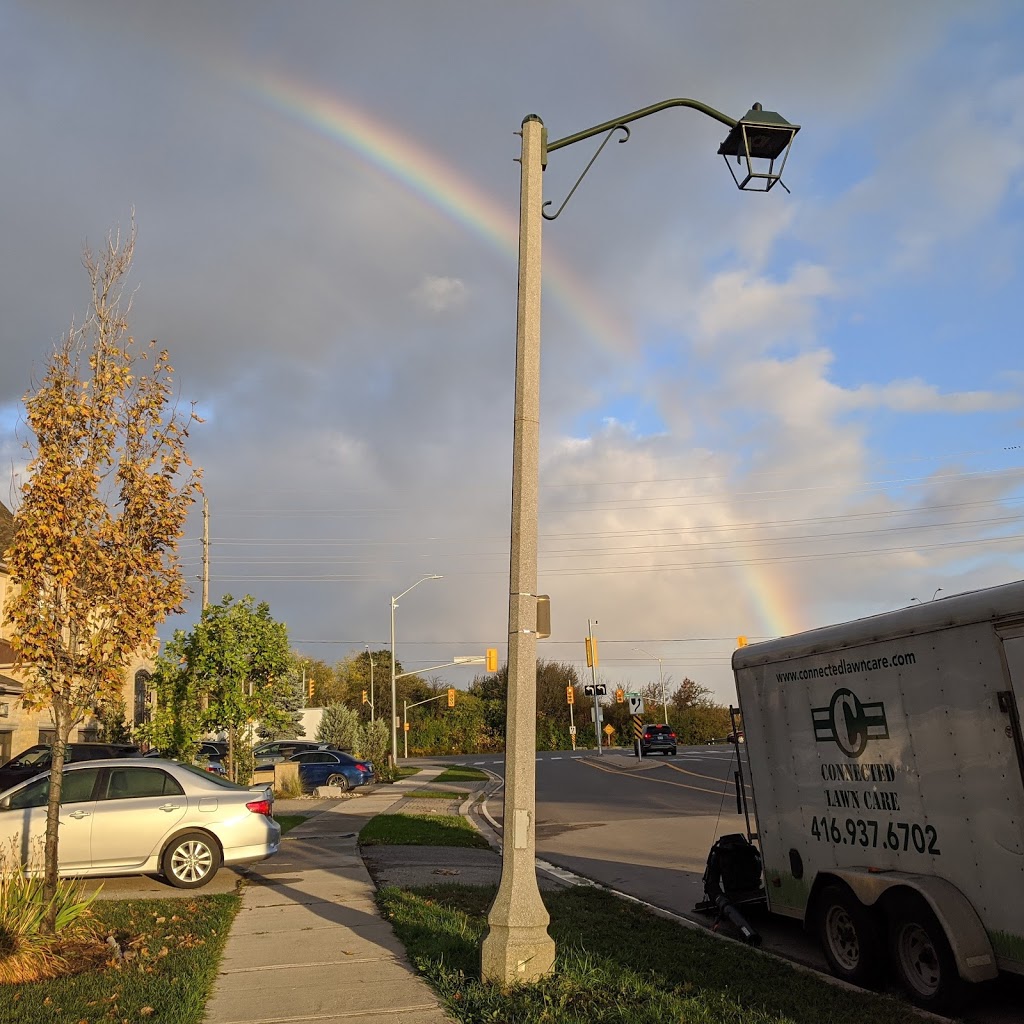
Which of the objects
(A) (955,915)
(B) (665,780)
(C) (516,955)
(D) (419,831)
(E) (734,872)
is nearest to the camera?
(A) (955,915)

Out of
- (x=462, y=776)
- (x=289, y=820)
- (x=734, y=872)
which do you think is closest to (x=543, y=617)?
(x=734, y=872)

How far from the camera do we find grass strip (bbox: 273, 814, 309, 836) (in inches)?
779

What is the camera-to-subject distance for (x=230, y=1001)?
658 centimetres

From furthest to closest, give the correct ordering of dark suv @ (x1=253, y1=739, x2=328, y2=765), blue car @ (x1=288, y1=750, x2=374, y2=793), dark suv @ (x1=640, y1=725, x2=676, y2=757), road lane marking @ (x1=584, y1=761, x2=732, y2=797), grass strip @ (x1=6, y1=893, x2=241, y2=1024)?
dark suv @ (x1=640, y1=725, x2=676, y2=757) → dark suv @ (x1=253, y1=739, x2=328, y2=765) → blue car @ (x1=288, y1=750, x2=374, y2=793) → road lane marking @ (x1=584, y1=761, x2=732, y2=797) → grass strip @ (x1=6, y1=893, x2=241, y2=1024)

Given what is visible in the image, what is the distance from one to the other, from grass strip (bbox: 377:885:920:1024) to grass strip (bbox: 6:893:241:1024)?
1.63 metres

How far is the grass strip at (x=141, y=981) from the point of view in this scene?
6141 millimetres

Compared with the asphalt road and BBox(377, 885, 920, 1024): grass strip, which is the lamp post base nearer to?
BBox(377, 885, 920, 1024): grass strip

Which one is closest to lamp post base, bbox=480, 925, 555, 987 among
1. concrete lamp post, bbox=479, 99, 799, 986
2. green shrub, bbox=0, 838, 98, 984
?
concrete lamp post, bbox=479, 99, 799, 986

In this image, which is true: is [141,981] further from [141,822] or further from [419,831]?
[419,831]

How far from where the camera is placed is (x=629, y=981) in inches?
263

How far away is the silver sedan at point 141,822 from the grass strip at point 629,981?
3.34 m

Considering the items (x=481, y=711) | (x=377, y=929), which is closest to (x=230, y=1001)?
(x=377, y=929)

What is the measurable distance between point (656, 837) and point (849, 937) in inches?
422

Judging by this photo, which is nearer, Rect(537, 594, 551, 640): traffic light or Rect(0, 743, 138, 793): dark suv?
Rect(537, 594, 551, 640): traffic light
